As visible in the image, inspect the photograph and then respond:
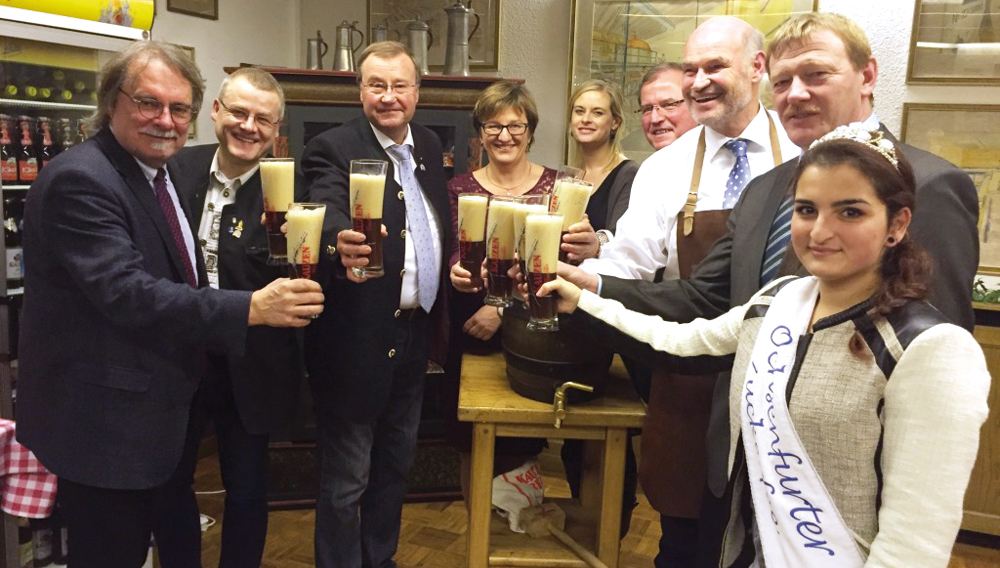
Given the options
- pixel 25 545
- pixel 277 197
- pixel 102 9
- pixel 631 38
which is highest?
pixel 631 38

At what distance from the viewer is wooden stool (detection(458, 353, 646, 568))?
194 centimetres

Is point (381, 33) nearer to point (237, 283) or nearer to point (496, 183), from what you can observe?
point (496, 183)

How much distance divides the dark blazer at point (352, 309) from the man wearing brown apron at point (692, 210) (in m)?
0.71

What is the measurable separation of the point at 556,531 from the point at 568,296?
882mm

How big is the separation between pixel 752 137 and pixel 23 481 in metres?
2.25

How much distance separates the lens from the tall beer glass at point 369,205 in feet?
6.26

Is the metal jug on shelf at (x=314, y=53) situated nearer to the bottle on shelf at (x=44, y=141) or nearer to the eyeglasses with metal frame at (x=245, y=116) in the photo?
the bottle on shelf at (x=44, y=141)

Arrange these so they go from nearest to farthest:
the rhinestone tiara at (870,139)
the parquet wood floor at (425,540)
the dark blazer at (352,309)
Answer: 1. the rhinestone tiara at (870,139)
2. the dark blazer at (352,309)
3. the parquet wood floor at (425,540)

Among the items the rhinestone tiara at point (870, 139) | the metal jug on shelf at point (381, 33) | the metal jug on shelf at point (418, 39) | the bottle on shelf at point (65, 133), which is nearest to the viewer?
the rhinestone tiara at point (870, 139)

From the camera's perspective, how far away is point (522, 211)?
167cm

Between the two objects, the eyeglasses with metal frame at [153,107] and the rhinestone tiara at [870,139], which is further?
the eyeglasses with metal frame at [153,107]

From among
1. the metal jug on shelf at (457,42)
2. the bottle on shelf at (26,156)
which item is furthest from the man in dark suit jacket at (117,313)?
the metal jug on shelf at (457,42)

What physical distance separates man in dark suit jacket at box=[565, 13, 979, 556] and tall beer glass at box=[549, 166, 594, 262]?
17cm

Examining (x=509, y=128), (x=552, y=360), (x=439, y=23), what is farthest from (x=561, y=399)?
(x=439, y=23)
